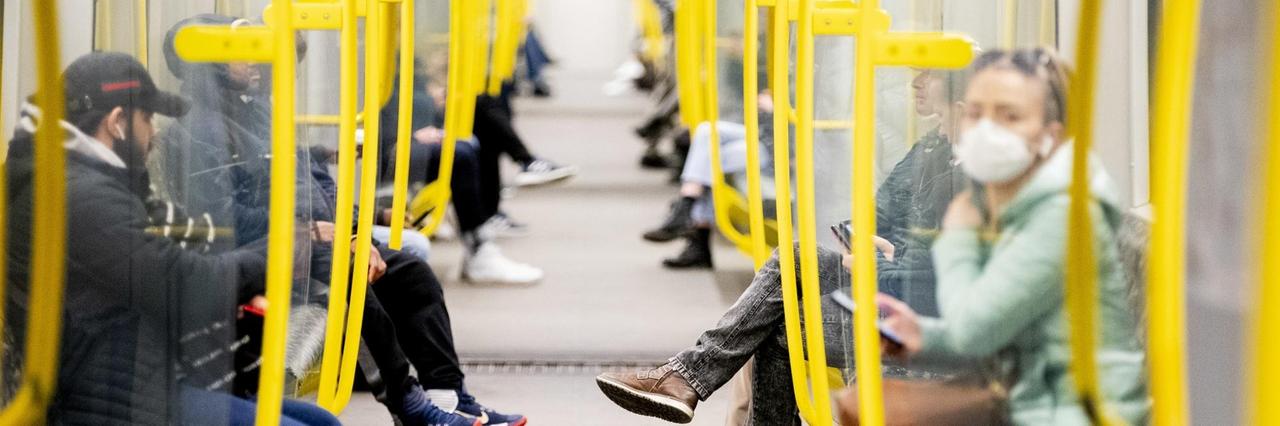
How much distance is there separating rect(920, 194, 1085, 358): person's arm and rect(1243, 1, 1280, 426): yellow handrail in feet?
0.85

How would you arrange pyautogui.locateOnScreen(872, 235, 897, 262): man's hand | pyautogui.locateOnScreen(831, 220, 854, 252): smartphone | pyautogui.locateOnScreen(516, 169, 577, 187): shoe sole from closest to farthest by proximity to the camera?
pyautogui.locateOnScreen(872, 235, 897, 262): man's hand
pyautogui.locateOnScreen(831, 220, 854, 252): smartphone
pyautogui.locateOnScreen(516, 169, 577, 187): shoe sole

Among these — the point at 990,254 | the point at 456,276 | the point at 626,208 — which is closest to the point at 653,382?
the point at 990,254

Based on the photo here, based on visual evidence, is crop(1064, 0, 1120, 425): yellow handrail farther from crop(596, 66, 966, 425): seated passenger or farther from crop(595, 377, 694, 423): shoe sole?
crop(595, 377, 694, 423): shoe sole

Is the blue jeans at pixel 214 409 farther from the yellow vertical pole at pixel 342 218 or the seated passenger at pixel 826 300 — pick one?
the seated passenger at pixel 826 300

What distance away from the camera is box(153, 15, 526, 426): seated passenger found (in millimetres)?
2338

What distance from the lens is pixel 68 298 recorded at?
7.33 feet

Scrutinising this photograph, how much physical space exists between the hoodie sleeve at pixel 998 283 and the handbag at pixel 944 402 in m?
0.05

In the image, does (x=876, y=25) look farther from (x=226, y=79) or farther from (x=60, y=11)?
(x=60, y=11)

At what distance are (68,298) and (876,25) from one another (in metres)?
1.13

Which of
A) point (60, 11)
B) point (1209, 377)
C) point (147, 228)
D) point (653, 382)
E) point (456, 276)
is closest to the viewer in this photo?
point (60, 11)

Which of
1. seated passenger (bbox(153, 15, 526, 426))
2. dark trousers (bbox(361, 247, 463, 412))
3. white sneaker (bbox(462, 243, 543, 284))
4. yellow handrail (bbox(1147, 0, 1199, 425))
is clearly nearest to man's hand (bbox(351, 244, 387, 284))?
seated passenger (bbox(153, 15, 526, 426))

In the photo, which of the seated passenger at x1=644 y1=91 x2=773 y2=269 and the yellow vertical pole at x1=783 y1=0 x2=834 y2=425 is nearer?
the yellow vertical pole at x1=783 y1=0 x2=834 y2=425

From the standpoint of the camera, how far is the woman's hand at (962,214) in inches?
87.6

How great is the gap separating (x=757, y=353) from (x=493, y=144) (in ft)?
12.6
